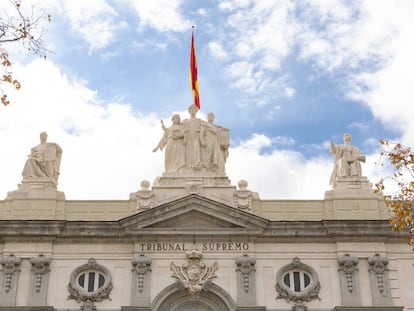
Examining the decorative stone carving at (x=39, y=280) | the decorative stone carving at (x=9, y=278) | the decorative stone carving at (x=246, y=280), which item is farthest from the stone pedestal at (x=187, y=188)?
the decorative stone carving at (x=9, y=278)

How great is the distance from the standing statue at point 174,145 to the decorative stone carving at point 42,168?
12.6 feet

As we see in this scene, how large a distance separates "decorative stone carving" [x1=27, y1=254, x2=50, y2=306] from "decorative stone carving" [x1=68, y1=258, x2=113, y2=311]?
33.9 inches

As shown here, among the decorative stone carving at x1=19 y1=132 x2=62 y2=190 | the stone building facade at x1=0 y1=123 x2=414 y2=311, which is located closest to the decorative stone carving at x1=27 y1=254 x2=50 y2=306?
the stone building facade at x1=0 y1=123 x2=414 y2=311

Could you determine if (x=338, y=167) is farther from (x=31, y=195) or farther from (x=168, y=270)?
(x=31, y=195)

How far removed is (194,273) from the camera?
2598cm

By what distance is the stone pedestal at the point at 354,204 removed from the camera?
2711 centimetres

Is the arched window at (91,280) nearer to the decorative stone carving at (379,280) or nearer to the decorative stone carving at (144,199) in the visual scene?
the decorative stone carving at (144,199)

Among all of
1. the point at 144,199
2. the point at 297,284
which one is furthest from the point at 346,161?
the point at 144,199

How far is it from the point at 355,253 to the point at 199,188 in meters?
5.98

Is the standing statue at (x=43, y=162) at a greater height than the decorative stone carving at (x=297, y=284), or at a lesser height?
greater

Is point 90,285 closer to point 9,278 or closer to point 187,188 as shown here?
point 9,278

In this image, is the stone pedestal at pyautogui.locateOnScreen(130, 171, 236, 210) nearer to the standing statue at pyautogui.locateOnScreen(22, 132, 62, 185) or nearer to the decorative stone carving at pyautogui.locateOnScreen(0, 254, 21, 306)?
the standing statue at pyautogui.locateOnScreen(22, 132, 62, 185)

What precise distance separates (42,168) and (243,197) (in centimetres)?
755

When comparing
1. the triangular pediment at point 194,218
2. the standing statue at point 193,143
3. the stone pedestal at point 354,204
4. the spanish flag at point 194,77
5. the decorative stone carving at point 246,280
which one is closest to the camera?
the decorative stone carving at point 246,280
